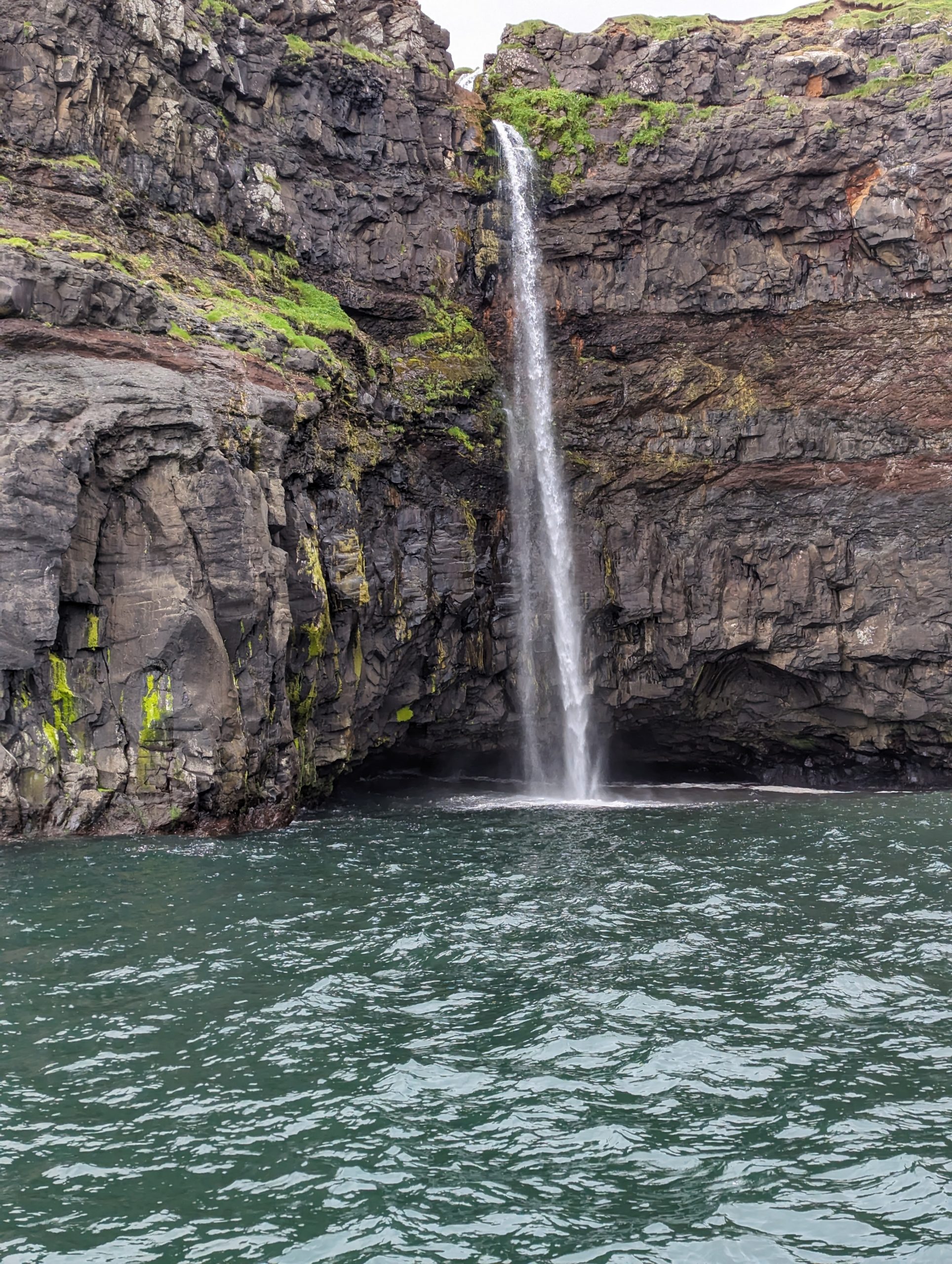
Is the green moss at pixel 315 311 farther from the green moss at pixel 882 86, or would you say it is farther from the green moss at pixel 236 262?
the green moss at pixel 882 86

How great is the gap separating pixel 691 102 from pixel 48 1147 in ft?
129

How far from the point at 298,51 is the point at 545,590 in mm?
20155

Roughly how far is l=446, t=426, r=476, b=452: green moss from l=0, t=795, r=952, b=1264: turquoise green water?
18729mm

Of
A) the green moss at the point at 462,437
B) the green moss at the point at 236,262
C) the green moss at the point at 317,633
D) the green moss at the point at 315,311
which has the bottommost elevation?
the green moss at the point at 317,633

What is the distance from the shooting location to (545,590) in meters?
35.8

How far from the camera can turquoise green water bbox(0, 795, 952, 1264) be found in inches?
285

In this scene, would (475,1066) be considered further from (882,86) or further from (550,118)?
(882,86)

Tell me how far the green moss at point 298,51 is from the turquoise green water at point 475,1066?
1120 inches

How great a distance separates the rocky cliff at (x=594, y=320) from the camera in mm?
28281

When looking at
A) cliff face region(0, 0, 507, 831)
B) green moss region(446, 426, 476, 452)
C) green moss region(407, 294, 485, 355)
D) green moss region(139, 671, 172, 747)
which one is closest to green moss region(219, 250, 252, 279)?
cliff face region(0, 0, 507, 831)

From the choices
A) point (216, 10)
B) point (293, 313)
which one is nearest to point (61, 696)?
point (293, 313)

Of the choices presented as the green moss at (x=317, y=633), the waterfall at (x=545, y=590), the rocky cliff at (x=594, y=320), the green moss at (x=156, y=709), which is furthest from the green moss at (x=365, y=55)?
the green moss at (x=156, y=709)

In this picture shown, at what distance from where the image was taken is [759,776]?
129 feet

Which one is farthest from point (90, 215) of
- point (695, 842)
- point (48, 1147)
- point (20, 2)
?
point (48, 1147)
